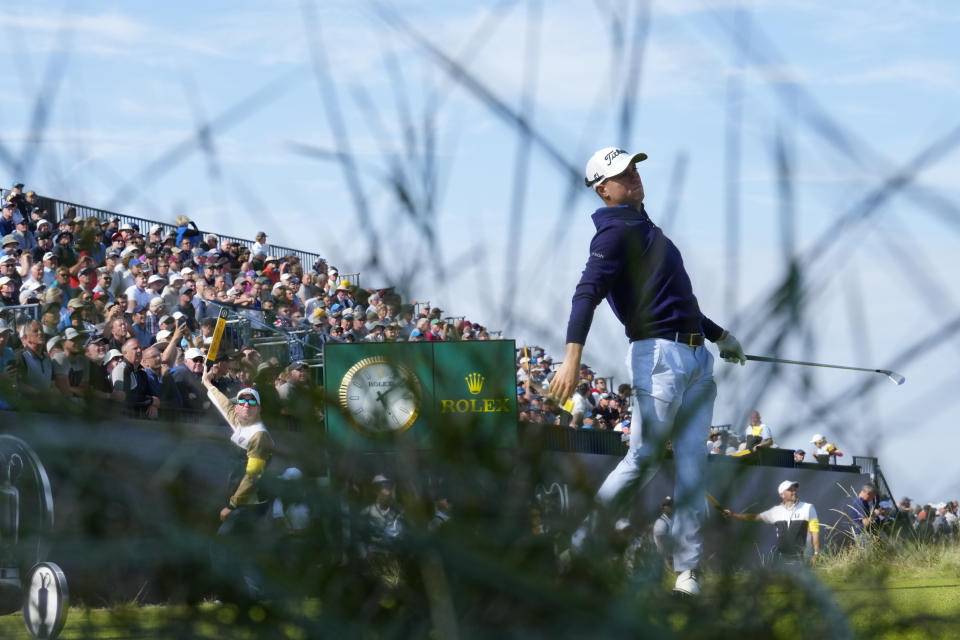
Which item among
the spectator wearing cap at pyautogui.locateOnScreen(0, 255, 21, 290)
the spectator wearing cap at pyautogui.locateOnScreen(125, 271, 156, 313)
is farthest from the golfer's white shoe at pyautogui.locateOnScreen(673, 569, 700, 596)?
the spectator wearing cap at pyautogui.locateOnScreen(0, 255, 21, 290)

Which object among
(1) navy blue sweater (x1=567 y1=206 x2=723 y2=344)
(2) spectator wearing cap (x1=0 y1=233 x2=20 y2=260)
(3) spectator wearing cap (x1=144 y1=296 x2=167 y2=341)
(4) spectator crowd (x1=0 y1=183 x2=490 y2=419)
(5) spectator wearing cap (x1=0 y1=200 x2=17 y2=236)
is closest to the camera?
(4) spectator crowd (x1=0 y1=183 x2=490 y2=419)

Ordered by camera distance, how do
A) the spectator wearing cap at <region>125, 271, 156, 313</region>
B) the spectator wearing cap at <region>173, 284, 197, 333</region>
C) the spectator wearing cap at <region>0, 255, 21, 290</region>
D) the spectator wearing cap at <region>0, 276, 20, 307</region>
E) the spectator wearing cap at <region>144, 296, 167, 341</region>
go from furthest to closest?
the spectator wearing cap at <region>0, 255, 21, 290</region>, the spectator wearing cap at <region>0, 276, 20, 307</region>, the spectator wearing cap at <region>144, 296, 167, 341</region>, the spectator wearing cap at <region>173, 284, 197, 333</region>, the spectator wearing cap at <region>125, 271, 156, 313</region>

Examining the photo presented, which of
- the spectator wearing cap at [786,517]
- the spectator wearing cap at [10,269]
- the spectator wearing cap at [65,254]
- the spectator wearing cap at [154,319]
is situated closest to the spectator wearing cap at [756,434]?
the spectator wearing cap at [786,517]

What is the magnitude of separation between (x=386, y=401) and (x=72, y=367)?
0.30 m

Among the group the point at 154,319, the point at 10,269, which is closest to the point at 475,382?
the point at 154,319

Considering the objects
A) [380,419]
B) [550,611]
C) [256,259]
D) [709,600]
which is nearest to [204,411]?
[380,419]

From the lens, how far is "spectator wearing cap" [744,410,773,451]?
0.93m

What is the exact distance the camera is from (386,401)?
2.82 ft

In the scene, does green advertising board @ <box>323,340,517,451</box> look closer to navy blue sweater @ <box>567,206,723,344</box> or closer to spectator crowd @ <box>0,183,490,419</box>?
spectator crowd @ <box>0,183,490,419</box>

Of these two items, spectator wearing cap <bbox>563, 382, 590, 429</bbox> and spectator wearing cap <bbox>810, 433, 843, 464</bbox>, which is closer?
spectator wearing cap <bbox>810, 433, 843, 464</bbox>

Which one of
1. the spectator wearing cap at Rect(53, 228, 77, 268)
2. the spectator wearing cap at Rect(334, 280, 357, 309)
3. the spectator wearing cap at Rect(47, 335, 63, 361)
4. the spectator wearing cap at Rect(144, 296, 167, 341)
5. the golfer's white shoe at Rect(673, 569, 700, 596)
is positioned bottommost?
the golfer's white shoe at Rect(673, 569, 700, 596)

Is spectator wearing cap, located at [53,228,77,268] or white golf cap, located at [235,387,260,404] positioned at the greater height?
spectator wearing cap, located at [53,228,77,268]

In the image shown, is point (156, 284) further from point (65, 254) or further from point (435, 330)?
point (435, 330)

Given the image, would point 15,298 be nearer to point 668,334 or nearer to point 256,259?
point 668,334
